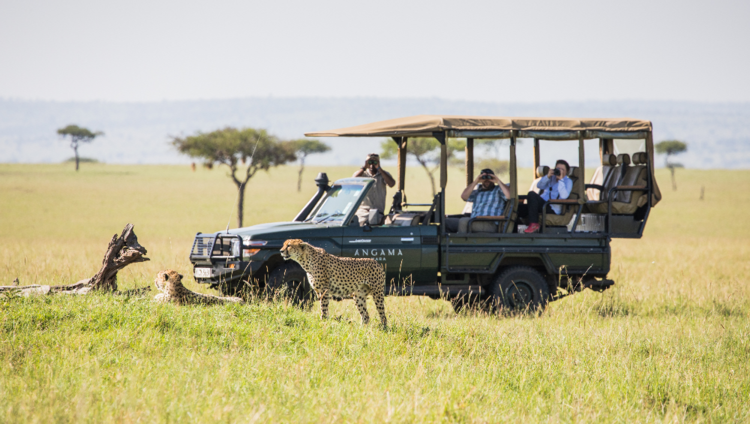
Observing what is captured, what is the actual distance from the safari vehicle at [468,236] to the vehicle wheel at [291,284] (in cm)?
1

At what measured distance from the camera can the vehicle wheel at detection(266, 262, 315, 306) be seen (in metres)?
7.87

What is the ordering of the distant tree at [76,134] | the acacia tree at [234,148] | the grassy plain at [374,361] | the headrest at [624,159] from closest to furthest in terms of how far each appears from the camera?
the grassy plain at [374,361]
the headrest at [624,159]
the acacia tree at [234,148]
the distant tree at [76,134]

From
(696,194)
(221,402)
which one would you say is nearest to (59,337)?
(221,402)

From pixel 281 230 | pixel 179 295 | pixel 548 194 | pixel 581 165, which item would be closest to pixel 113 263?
pixel 179 295

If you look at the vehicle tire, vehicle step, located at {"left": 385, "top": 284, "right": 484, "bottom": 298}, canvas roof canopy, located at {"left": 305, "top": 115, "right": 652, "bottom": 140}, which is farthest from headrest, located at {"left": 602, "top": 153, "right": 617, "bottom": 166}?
vehicle step, located at {"left": 385, "top": 284, "right": 484, "bottom": 298}

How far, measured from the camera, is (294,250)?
6934mm

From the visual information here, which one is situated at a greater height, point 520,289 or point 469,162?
point 469,162

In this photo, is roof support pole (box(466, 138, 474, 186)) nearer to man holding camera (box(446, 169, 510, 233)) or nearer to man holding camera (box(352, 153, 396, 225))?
man holding camera (box(446, 169, 510, 233))

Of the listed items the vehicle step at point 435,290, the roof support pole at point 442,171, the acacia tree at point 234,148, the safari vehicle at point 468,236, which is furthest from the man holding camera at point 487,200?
the acacia tree at point 234,148

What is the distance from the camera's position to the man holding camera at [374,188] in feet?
28.3

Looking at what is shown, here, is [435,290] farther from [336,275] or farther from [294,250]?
[294,250]

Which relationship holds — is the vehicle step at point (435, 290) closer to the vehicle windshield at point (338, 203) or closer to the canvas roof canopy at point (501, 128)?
the vehicle windshield at point (338, 203)

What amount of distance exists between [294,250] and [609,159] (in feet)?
16.1

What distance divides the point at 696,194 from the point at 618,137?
49.9 meters
